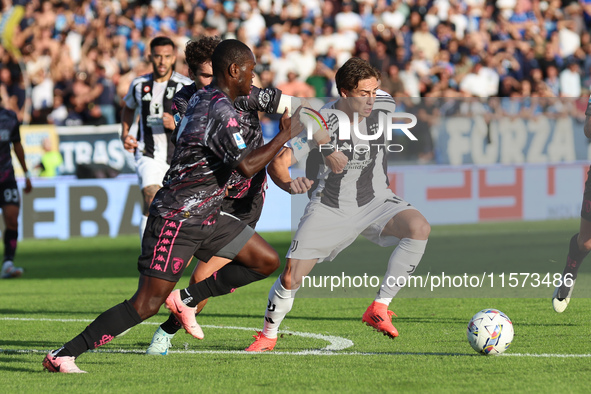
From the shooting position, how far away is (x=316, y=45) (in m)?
20.7

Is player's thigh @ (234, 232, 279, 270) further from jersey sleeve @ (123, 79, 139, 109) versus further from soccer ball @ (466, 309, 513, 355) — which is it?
jersey sleeve @ (123, 79, 139, 109)

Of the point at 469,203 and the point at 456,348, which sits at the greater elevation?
the point at 456,348

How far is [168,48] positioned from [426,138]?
7607 millimetres

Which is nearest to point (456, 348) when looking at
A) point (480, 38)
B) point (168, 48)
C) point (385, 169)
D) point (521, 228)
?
point (385, 169)

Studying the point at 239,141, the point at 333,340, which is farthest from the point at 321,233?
the point at 239,141

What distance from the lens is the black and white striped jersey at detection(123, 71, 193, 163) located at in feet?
30.6

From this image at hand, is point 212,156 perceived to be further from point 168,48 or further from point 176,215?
point 168,48

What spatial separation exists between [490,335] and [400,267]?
942 mm

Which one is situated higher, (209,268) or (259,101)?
(259,101)

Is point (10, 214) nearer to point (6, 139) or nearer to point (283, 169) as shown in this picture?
point (6, 139)

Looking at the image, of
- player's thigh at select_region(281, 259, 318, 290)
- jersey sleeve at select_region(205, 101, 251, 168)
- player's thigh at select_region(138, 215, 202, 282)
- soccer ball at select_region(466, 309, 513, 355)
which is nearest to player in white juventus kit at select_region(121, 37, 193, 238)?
player's thigh at select_region(281, 259, 318, 290)

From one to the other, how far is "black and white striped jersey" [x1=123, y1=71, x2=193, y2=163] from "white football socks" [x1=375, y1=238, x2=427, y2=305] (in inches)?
128

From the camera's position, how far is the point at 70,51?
70.0 ft

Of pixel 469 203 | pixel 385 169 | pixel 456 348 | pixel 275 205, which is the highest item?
pixel 385 169
